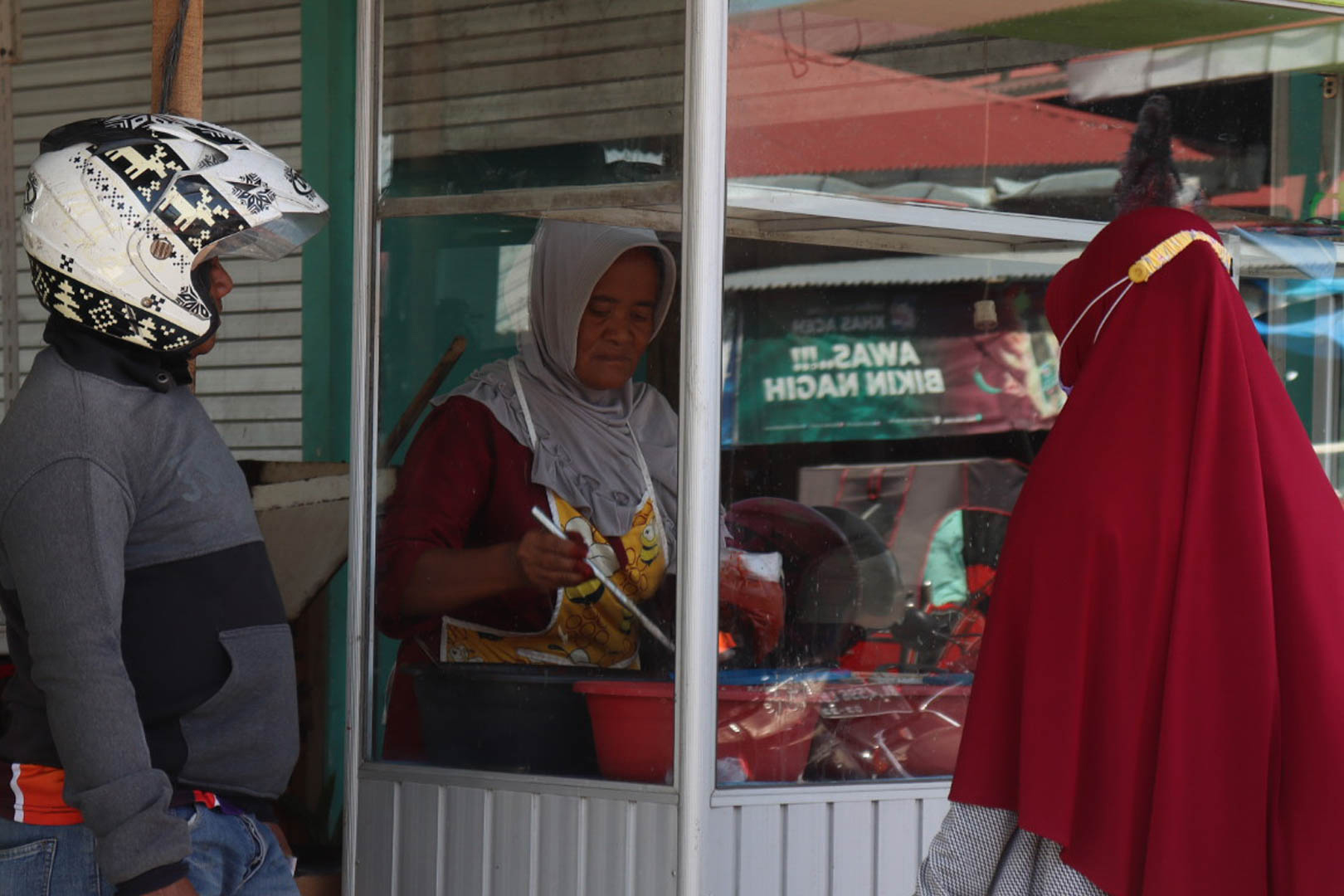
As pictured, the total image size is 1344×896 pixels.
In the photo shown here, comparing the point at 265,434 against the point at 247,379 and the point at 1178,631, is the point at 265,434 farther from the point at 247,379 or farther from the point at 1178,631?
the point at 1178,631

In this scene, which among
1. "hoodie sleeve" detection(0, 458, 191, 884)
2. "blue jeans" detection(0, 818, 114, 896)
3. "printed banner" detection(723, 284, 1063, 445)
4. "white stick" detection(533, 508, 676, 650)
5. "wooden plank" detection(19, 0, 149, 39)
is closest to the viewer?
"hoodie sleeve" detection(0, 458, 191, 884)

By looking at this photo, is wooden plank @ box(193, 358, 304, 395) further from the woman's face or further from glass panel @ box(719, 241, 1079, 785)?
the woman's face

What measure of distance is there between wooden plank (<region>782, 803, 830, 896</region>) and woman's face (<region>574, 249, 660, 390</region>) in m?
0.89

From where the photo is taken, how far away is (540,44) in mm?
3143

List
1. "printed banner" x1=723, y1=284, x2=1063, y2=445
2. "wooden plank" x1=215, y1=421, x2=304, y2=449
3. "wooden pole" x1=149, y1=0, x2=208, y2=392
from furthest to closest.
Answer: "wooden plank" x1=215, y1=421, x2=304, y2=449 < "printed banner" x1=723, y1=284, x2=1063, y2=445 < "wooden pole" x1=149, y1=0, x2=208, y2=392

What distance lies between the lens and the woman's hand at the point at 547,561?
312 cm

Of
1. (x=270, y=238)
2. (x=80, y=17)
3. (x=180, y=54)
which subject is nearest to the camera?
→ (x=270, y=238)

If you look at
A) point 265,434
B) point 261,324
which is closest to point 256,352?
point 261,324

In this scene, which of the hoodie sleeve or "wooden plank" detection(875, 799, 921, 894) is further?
"wooden plank" detection(875, 799, 921, 894)

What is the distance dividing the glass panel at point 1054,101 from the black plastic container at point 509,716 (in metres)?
1.12

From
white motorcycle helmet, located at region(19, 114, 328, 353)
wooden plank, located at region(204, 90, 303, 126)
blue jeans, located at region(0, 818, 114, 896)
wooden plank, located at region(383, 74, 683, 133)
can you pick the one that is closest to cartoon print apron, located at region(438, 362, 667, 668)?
wooden plank, located at region(383, 74, 683, 133)

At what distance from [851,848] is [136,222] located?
1712 millimetres

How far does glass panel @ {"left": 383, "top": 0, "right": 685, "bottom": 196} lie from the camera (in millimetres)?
2959

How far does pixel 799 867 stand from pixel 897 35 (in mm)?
1923
